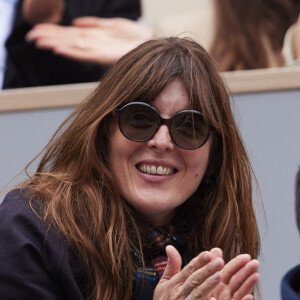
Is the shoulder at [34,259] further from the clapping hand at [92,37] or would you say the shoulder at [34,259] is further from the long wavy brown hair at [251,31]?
the long wavy brown hair at [251,31]

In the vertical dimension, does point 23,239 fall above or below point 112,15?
below

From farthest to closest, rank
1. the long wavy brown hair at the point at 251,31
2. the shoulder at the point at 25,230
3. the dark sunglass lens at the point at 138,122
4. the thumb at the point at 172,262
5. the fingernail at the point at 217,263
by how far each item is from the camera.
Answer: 1. the long wavy brown hair at the point at 251,31
2. the dark sunglass lens at the point at 138,122
3. the shoulder at the point at 25,230
4. the thumb at the point at 172,262
5. the fingernail at the point at 217,263

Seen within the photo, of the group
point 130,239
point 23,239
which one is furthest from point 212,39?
point 23,239

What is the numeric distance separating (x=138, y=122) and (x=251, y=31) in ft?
5.04

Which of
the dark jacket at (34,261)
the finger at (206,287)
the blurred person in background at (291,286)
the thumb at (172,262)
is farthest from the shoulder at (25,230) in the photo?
the blurred person in background at (291,286)

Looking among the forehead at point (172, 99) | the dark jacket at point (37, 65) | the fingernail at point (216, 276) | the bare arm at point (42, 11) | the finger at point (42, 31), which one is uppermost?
the bare arm at point (42, 11)

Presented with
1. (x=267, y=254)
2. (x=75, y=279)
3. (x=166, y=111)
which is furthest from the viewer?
(x=267, y=254)

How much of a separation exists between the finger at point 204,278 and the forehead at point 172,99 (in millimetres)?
610

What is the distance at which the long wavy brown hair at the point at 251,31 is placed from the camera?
371 centimetres

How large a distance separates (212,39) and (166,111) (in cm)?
141

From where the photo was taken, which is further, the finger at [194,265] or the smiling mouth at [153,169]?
the smiling mouth at [153,169]

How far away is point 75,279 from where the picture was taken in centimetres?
225

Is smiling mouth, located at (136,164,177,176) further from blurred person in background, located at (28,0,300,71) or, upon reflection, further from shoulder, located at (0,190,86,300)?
blurred person in background, located at (28,0,300,71)

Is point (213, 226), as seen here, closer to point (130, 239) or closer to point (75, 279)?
point (130, 239)
